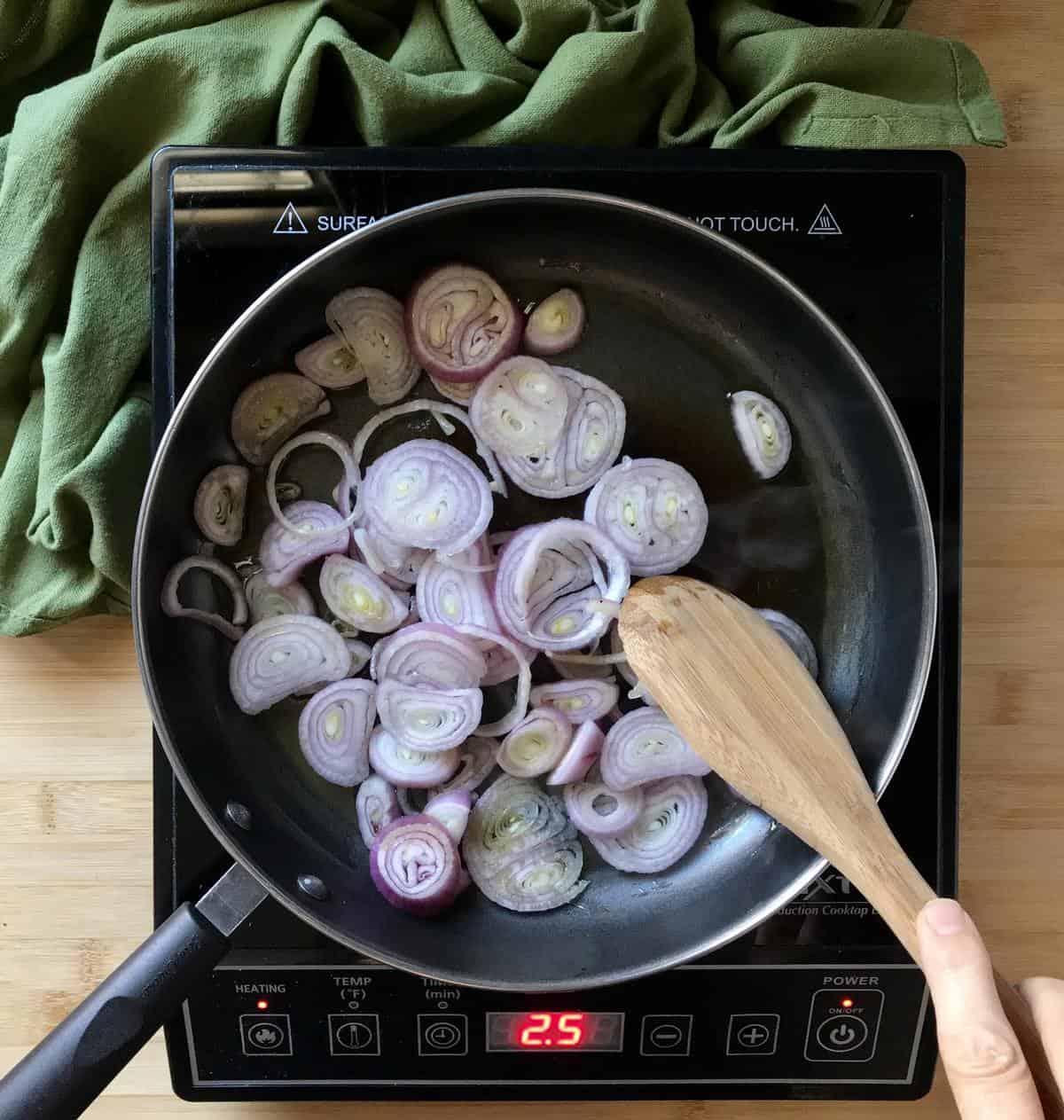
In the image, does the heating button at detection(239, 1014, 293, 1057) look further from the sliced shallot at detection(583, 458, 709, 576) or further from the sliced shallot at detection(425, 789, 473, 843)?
the sliced shallot at detection(583, 458, 709, 576)

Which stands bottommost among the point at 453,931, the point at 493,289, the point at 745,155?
the point at 453,931

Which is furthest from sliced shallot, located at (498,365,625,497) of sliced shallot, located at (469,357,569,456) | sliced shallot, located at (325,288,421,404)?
sliced shallot, located at (325,288,421,404)

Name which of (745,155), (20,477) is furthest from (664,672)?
(20,477)

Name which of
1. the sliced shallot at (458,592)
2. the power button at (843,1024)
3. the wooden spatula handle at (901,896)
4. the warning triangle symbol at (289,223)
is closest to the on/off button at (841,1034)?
the power button at (843,1024)

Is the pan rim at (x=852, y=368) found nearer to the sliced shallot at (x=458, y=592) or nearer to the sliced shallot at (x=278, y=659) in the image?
the sliced shallot at (x=278, y=659)

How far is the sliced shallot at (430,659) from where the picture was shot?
836 mm

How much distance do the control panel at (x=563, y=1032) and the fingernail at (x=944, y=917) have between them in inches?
11.3

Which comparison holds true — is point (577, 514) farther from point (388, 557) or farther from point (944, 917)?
point (944, 917)

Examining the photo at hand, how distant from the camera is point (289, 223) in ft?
2.44

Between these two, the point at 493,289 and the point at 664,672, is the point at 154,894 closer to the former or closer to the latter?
the point at 664,672

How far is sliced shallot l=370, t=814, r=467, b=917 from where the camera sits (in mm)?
801

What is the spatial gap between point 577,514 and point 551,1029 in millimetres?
423

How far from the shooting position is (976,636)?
0.88m

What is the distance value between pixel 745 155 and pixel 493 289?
220 millimetres
